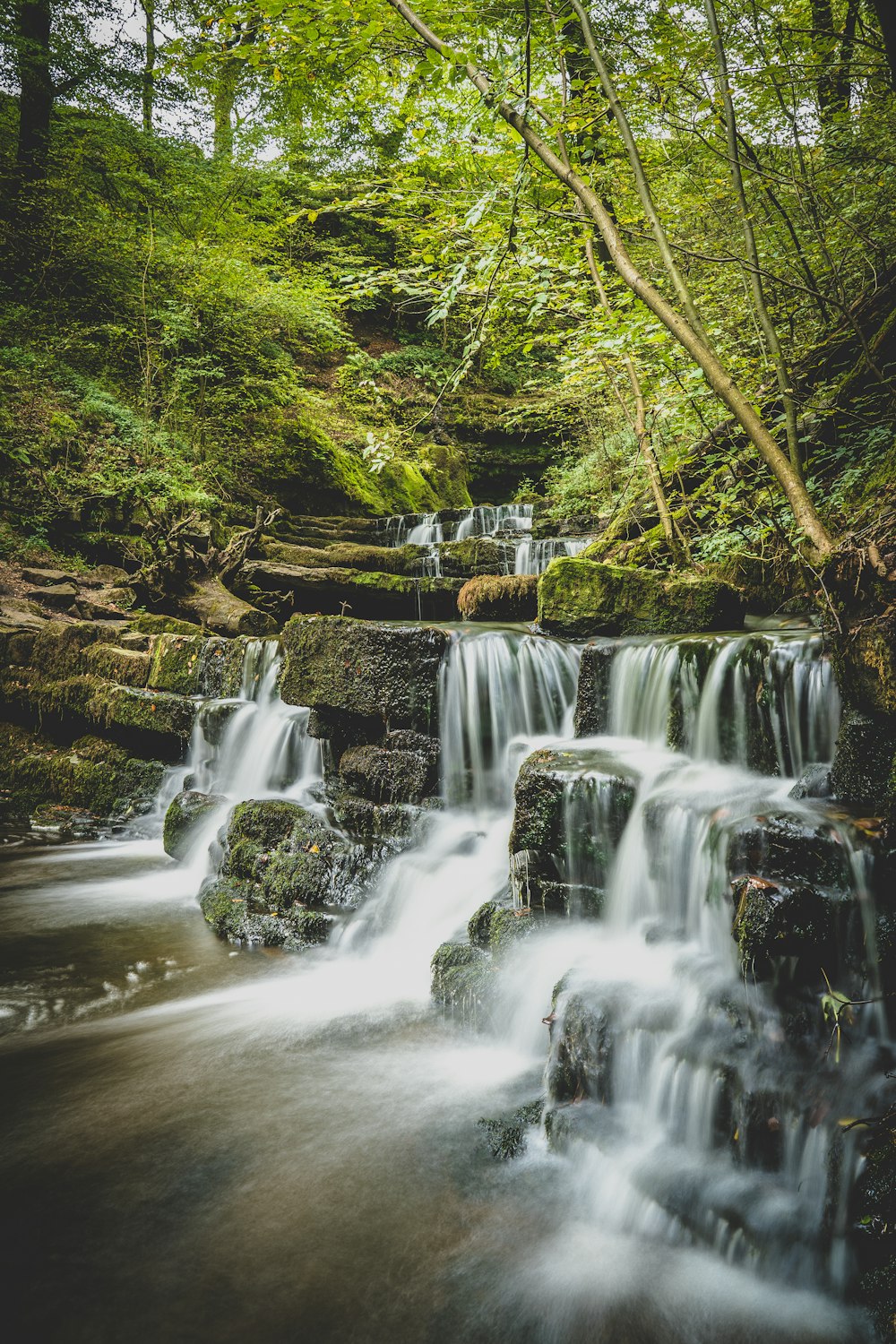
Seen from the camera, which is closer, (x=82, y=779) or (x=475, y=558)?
(x=82, y=779)

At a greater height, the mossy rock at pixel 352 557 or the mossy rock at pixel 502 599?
the mossy rock at pixel 352 557

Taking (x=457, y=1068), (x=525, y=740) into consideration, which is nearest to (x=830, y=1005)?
(x=457, y=1068)

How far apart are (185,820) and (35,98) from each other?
48.5 feet

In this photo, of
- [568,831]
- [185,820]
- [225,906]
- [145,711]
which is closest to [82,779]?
[145,711]

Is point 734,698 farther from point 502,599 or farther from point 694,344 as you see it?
point 502,599

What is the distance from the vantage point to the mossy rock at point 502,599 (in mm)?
8906

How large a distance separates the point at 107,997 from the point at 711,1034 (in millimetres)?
3660

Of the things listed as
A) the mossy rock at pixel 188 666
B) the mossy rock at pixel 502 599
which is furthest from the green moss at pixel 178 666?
the mossy rock at pixel 502 599

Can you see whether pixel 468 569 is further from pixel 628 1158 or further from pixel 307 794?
pixel 628 1158

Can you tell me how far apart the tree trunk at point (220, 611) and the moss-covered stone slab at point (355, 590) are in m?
0.56

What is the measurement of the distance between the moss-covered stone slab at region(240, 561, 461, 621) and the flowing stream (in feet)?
17.1

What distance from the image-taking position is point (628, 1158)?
285 centimetres

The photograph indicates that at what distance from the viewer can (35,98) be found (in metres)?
12.9

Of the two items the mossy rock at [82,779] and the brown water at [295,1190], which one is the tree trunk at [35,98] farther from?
the brown water at [295,1190]
